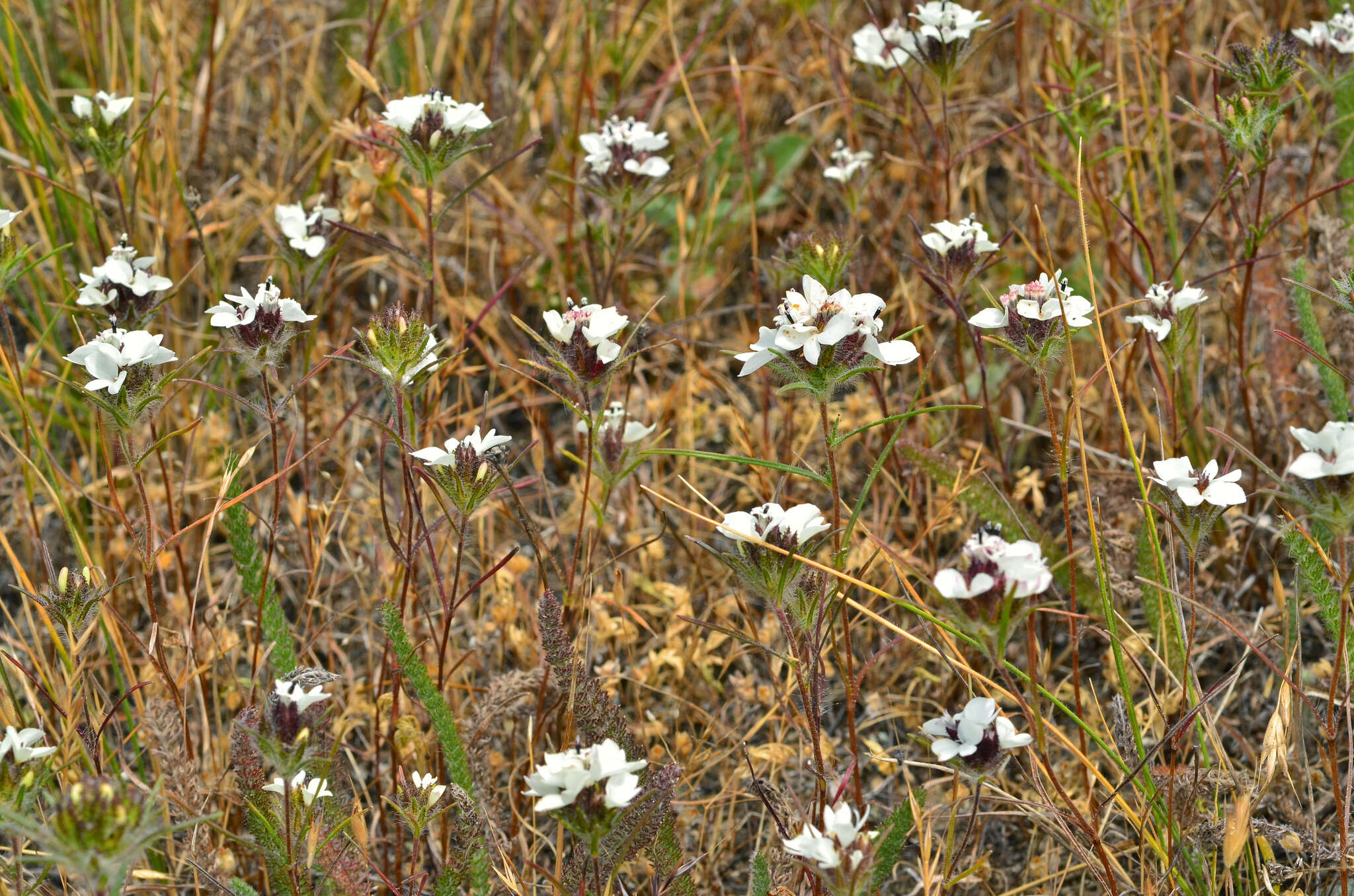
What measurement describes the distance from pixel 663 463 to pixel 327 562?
907 millimetres

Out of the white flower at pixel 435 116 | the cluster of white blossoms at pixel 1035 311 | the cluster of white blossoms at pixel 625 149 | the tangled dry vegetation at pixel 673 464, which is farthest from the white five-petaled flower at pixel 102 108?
the cluster of white blossoms at pixel 1035 311

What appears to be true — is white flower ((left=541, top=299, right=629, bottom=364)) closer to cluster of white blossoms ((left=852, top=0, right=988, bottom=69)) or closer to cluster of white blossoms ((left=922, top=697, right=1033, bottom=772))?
cluster of white blossoms ((left=922, top=697, right=1033, bottom=772))

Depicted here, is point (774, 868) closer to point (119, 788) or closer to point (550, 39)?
point (119, 788)

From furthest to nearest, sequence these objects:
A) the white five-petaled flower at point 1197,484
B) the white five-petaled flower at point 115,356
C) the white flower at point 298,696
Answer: the white five-petaled flower at point 115,356, the white five-petaled flower at point 1197,484, the white flower at point 298,696

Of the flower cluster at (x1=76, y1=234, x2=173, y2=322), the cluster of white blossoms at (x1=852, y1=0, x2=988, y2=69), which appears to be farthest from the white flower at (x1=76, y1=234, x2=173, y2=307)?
the cluster of white blossoms at (x1=852, y1=0, x2=988, y2=69)

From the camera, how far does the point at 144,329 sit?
2107mm

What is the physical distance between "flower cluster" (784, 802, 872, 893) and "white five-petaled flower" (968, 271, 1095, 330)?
82 cm

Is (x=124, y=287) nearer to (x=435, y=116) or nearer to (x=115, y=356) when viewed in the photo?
(x=115, y=356)

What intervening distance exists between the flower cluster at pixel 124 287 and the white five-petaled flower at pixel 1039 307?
1528mm

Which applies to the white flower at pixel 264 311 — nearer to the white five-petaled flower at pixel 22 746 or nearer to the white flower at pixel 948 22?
the white five-petaled flower at pixel 22 746

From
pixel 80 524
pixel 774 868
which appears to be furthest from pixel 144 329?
pixel 774 868

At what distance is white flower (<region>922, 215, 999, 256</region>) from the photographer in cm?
222

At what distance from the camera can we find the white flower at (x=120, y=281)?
2123mm

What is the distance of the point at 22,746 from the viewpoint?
158 cm
